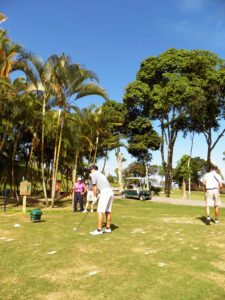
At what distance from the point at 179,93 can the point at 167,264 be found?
27.0 m

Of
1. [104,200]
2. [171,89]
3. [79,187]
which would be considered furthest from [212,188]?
[171,89]

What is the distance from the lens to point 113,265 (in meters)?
5.15

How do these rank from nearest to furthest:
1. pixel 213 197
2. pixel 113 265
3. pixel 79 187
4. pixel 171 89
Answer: pixel 113 265
pixel 213 197
pixel 79 187
pixel 171 89

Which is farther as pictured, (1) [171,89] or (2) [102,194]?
(1) [171,89]

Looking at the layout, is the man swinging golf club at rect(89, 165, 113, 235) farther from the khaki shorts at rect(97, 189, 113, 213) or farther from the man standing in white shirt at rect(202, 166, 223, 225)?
the man standing in white shirt at rect(202, 166, 223, 225)

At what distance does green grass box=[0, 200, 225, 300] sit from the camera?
158 inches

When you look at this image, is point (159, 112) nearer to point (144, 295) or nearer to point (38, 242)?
point (38, 242)

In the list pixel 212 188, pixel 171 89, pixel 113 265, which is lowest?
pixel 113 265

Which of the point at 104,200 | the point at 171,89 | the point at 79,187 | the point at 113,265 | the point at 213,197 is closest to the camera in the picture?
the point at 113,265

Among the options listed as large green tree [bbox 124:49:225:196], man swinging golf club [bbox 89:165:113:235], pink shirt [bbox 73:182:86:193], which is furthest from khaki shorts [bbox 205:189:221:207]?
large green tree [bbox 124:49:225:196]

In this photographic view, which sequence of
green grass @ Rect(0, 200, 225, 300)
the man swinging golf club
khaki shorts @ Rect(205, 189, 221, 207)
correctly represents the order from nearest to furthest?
green grass @ Rect(0, 200, 225, 300) → the man swinging golf club → khaki shorts @ Rect(205, 189, 221, 207)

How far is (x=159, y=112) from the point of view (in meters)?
33.4

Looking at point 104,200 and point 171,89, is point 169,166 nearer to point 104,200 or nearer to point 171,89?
point 171,89

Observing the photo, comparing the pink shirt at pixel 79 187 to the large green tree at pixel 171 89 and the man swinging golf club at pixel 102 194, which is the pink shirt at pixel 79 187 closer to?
the man swinging golf club at pixel 102 194
